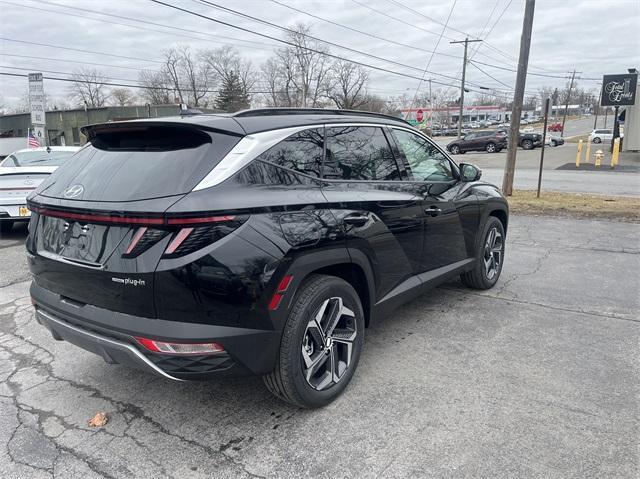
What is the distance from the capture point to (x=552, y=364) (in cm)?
343

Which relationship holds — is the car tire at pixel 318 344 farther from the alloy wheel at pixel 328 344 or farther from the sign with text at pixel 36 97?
the sign with text at pixel 36 97

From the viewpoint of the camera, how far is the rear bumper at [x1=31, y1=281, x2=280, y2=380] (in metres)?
2.31

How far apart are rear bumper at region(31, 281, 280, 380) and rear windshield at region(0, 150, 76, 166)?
24.8ft

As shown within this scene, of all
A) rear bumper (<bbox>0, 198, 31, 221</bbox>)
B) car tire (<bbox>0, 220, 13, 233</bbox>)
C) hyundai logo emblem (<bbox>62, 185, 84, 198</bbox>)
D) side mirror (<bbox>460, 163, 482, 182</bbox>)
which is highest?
side mirror (<bbox>460, 163, 482, 182</bbox>)

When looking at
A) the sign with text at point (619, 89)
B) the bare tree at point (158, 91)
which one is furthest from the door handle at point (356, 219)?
the bare tree at point (158, 91)

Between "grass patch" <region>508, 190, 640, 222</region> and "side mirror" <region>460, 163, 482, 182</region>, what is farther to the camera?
"grass patch" <region>508, 190, 640, 222</region>

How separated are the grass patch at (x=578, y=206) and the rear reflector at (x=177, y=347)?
367 inches

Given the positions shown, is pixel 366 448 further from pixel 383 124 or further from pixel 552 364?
pixel 383 124

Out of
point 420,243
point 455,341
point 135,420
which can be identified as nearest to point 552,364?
point 455,341

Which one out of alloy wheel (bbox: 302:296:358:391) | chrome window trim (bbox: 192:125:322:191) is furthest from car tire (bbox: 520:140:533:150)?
chrome window trim (bbox: 192:125:322:191)

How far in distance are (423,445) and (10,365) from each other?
311 cm

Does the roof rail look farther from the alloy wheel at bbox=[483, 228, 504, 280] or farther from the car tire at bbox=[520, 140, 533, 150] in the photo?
the car tire at bbox=[520, 140, 533, 150]

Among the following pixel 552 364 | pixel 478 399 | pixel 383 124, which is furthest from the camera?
pixel 383 124

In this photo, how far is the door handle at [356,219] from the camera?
292cm
